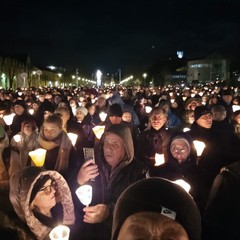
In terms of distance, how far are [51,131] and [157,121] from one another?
187 centimetres

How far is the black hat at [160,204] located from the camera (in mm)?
1595

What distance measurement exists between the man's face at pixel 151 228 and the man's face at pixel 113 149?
1.98 metres

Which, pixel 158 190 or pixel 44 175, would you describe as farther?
pixel 44 175

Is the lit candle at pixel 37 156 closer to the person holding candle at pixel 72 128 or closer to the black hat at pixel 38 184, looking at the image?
the black hat at pixel 38 184

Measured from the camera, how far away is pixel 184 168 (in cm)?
419

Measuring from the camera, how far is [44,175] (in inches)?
123

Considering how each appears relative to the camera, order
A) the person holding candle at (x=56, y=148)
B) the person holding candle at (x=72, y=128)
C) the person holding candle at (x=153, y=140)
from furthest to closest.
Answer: the person holding candle at (x=72, y=128)
the person holding candle at (x=153, y=140)
the person holding candle at (x=56, y=148)

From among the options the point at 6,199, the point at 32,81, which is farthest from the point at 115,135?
the point at 32,81

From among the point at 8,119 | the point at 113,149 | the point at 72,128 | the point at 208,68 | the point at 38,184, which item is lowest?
the point at 38,184

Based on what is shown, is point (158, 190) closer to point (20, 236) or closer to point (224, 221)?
point (224, 221)

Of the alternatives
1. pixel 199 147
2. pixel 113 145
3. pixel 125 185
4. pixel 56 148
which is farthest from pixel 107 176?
pixel 199 147

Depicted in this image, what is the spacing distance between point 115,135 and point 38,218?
3.69 feet

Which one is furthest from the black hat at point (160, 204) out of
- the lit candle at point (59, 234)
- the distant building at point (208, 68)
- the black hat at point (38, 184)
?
the distant building at point (208, 68)

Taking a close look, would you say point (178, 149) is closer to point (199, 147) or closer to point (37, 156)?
point (199, 147)
